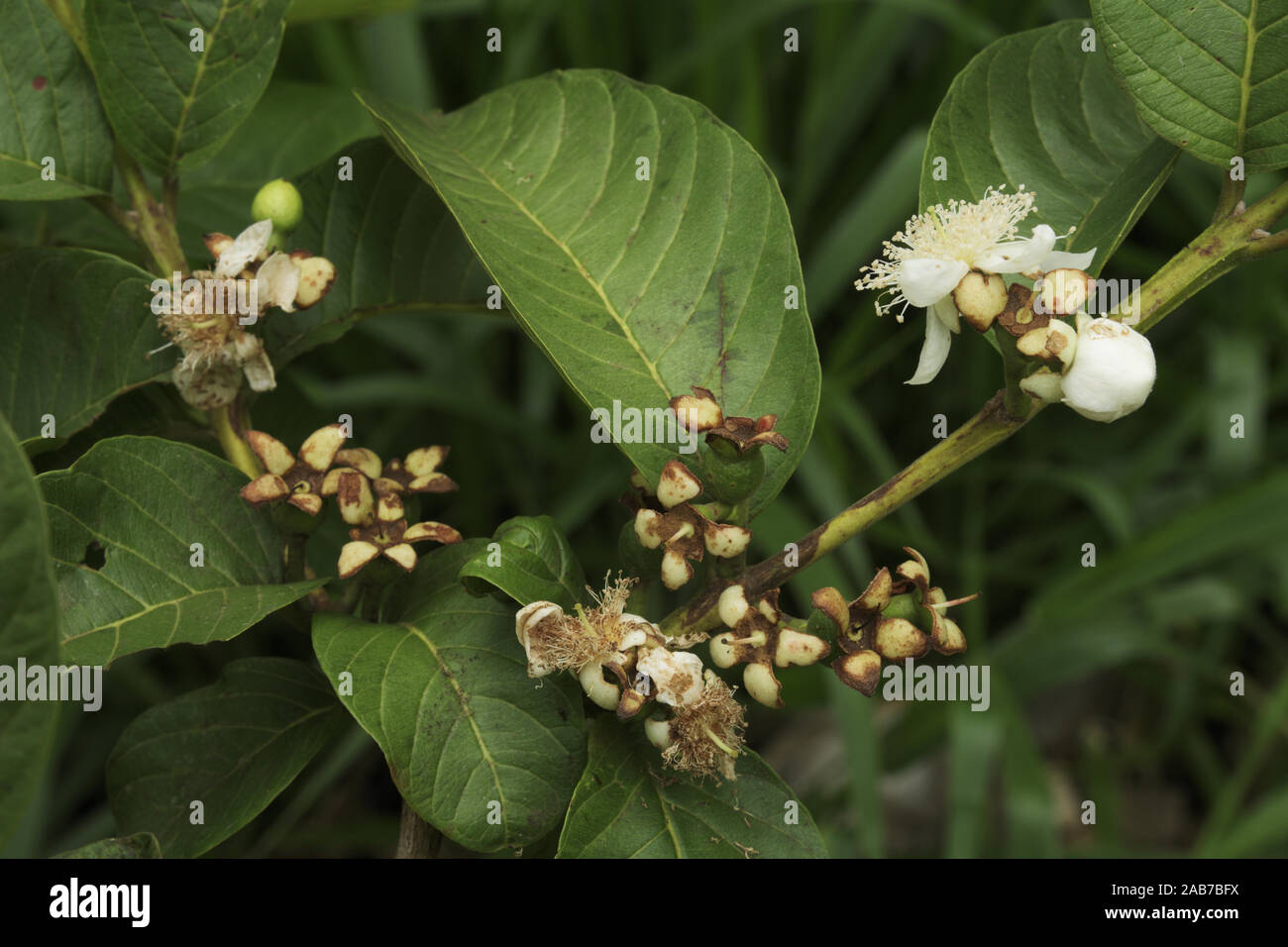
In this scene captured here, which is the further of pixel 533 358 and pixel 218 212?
pixel 533 358

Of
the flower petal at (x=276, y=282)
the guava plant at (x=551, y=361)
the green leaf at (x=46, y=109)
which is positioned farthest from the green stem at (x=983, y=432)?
the green leaf at (x=46, y=109)

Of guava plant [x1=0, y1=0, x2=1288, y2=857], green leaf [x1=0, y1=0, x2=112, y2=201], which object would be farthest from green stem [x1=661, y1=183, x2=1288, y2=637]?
green leaf [x1=0, y1=0, x2=112, y2=201]

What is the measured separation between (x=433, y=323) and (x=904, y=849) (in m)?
1.37

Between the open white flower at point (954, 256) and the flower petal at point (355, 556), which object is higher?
the open white flower at point (954, 256)

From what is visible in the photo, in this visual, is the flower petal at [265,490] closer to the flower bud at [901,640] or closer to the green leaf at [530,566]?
the green leaf at [530,566]

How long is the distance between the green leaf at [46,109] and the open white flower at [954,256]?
615mm

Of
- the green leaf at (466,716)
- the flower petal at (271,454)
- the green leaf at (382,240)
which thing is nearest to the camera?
the green leaf at (466,716)

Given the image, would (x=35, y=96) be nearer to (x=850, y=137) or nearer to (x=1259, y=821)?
(x=850, y=137)

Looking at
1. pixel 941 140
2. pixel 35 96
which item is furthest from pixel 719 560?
pixel 35 96

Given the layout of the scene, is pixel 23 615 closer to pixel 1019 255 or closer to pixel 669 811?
pixel 669 811

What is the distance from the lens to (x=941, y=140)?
2.93ft

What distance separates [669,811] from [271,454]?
0.37 metres

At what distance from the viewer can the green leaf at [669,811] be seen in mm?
719
